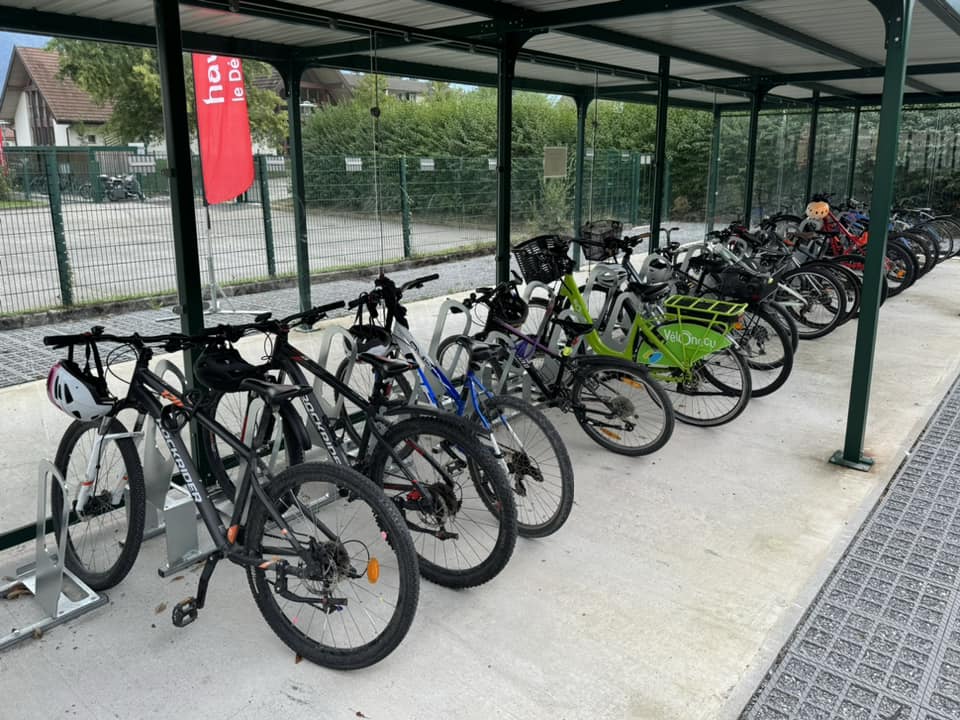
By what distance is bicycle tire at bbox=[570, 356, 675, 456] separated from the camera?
12.0 ft

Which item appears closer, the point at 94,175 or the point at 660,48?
the point at 94,175

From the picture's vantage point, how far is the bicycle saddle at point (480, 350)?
3111 mm

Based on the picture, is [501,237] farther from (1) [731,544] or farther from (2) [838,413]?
(1) [731,544]

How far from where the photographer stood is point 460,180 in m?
5.43

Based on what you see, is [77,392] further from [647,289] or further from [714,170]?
[714,170]

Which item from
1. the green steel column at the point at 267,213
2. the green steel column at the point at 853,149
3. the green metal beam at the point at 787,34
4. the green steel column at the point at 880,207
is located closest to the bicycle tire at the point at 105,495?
Answer: the green steel column at the point at 267,213

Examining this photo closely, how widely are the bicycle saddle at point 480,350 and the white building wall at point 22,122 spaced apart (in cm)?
203

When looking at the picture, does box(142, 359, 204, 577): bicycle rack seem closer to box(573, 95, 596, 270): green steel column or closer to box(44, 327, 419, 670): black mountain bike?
box(44, 327, 419, 670): black mountain bike

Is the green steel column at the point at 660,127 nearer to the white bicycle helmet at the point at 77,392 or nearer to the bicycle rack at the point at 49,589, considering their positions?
the white bicycle helmet at the point at 77,392

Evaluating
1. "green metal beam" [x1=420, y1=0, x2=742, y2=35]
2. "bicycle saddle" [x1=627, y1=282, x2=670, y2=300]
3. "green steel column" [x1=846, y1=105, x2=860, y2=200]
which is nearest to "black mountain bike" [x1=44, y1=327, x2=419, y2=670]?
"bicycle saddle" [x1=627, y1=282, x2=670, y2=300]

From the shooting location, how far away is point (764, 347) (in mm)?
4832

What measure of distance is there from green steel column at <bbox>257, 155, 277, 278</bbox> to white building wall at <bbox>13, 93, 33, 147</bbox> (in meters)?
1.51

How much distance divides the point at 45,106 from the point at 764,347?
4.16m

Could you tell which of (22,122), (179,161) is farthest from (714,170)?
(22,122)
